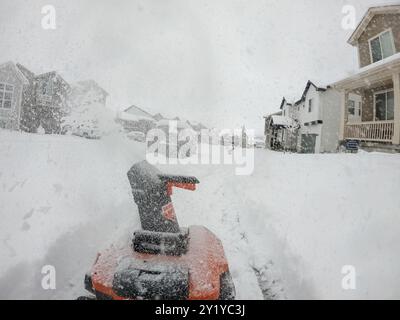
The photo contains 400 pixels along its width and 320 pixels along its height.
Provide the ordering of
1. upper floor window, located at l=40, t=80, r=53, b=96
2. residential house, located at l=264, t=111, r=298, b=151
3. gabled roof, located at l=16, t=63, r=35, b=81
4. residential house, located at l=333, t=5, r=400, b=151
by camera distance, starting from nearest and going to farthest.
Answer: residential house, located at l=333, t=5, r=400, b=151, gabled roof, located at l=16, t=63, r=35, b=81, residential house, located at l=264, t=111, r=298, b=151, upper floor window, located at l=40, t=80, r=53, b=96

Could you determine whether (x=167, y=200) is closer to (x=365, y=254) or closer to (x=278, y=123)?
(x=365, y=254)

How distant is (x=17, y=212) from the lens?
407cm

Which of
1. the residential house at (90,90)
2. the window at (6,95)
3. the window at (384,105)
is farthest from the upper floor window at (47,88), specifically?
the window at (384,105)

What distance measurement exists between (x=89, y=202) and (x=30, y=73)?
27.9m

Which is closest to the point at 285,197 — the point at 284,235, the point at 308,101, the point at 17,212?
the point at 284,235

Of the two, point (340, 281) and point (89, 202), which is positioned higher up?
point (89, 202)

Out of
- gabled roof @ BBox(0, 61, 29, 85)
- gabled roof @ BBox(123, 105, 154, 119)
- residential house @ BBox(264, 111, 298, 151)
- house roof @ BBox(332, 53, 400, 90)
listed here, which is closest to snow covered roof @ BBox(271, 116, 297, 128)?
residential house @ BBox(264, 111, 298, 151)

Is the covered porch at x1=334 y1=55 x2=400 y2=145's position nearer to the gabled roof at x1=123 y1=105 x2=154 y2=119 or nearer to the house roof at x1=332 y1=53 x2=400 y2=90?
the house roof at x1=332 y1=53 x2=400 y2=90

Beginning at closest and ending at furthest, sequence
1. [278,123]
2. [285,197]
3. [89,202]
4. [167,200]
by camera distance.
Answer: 1. [167,200]
2. [89,202]
3. [285,197]
4. [278,123]

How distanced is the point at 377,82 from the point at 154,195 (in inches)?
537

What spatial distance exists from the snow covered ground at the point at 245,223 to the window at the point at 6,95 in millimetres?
20036

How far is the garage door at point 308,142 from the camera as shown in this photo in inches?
798

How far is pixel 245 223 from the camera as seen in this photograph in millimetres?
5941

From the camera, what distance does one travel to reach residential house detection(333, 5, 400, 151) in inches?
407
